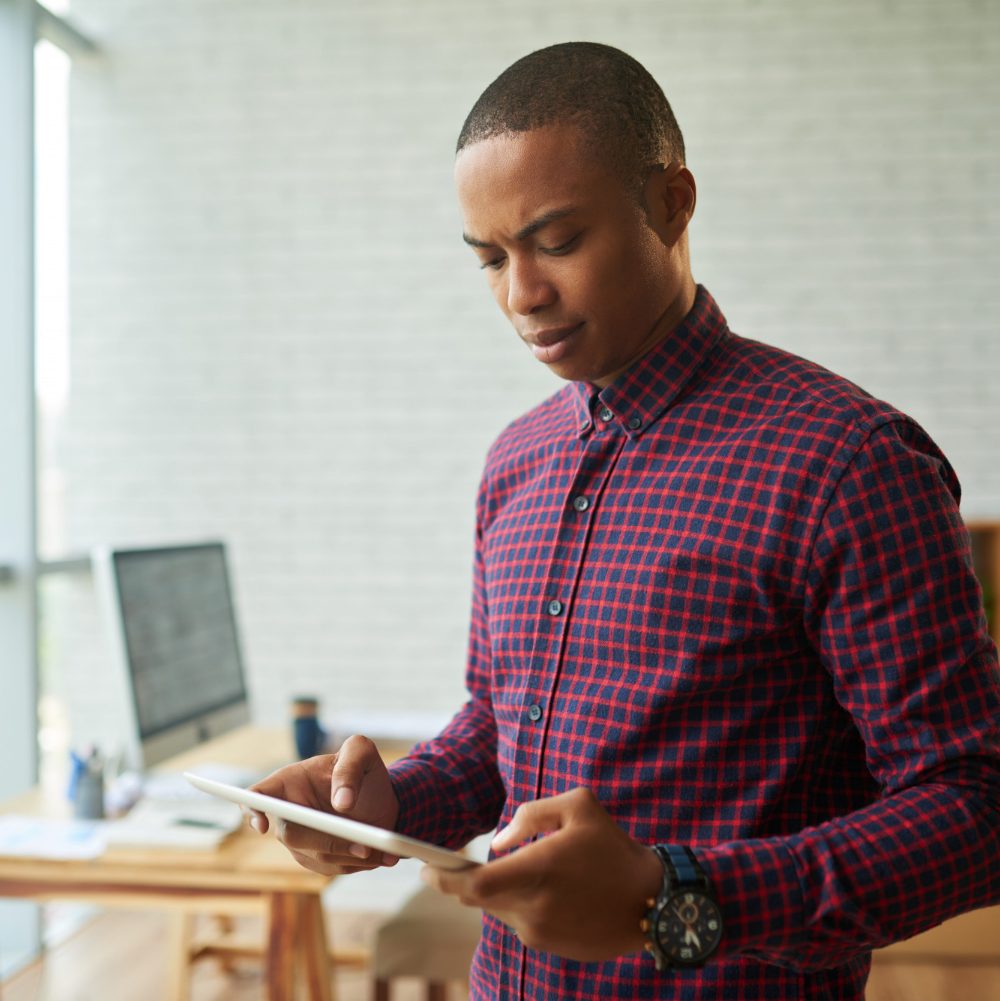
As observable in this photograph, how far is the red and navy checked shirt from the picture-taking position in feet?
2.59

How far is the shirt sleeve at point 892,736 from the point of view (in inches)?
30.5

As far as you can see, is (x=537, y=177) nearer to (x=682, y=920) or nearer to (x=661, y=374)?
(x=661, y=374)

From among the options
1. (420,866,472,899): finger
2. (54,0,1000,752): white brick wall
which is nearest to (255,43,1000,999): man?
(420,866,472,899): finger

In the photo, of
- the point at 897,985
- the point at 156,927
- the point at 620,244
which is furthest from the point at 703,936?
the point at 156,927

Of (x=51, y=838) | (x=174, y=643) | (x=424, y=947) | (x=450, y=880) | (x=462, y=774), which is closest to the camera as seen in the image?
(x=450, y=880)

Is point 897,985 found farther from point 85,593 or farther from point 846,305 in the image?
point 85,593

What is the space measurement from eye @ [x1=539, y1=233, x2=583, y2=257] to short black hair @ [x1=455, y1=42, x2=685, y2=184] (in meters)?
0.07

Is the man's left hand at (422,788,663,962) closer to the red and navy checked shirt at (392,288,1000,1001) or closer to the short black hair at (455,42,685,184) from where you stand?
the red and navy checked shirt at (392,288,1000,1001)

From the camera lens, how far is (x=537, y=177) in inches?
36.5

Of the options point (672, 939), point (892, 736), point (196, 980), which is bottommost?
point (196, 980)

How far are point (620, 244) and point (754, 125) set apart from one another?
310cm

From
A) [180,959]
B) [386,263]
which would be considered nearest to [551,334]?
[180,959]

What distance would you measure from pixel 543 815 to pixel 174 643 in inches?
74.4

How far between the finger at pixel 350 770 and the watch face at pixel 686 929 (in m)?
0.33
